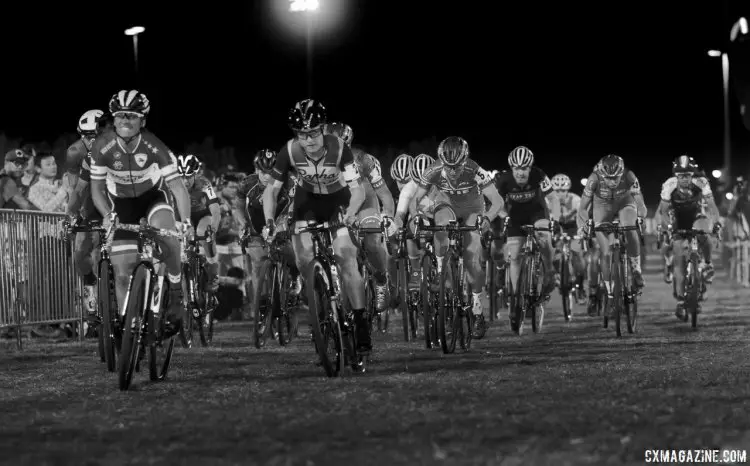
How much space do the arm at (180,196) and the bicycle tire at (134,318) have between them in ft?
2.71

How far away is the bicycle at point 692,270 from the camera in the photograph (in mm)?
17781

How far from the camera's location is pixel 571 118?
87438 mm

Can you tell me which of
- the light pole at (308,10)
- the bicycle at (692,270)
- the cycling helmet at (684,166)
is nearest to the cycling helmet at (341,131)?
the bicycle at (692,270)

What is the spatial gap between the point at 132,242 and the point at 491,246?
9.30 m


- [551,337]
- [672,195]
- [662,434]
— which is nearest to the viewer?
[662,434]

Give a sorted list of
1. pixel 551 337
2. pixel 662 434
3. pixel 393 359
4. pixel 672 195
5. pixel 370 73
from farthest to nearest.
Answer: pixel 370 73, pixel 672 195, pixel 551 337, pixel 393 359, pixel 662 434

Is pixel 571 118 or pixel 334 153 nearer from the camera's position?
pixel 334 153

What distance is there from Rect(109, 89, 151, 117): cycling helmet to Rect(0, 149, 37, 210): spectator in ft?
22.2

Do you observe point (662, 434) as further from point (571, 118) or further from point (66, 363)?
point (571, 118)

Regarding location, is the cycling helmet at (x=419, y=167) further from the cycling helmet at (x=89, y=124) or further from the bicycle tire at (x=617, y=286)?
the cycling helmet at (x=89, y=124)

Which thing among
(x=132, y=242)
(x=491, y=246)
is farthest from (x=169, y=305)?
(x=491, y=246)

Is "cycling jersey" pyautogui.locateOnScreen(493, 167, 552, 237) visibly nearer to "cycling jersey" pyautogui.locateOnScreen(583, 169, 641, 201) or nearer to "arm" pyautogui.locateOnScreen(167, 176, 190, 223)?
"cycling jersey" pyautogui.locateOnScreen(583, 169, 641, 201)

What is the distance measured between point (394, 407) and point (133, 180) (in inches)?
133

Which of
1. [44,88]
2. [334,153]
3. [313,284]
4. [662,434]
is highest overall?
[44,88]
